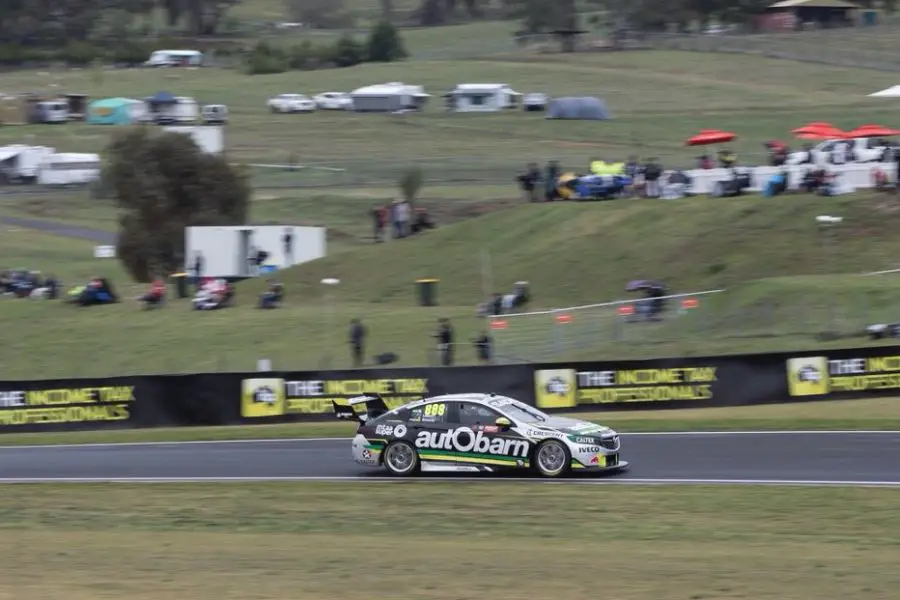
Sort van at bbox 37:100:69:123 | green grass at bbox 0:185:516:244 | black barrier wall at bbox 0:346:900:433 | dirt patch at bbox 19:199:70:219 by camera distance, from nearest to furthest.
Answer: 1. black barrier wall at bbox 0:346:900:433
2. green grass at bbox 0:185:516:244
3. dirt patch at bbox 19:199:70:219
4. van at bbox 37:100:69:123

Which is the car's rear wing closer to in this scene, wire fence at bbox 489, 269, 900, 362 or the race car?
the race car

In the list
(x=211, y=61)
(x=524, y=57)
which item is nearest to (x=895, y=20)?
(x=524, y=57)

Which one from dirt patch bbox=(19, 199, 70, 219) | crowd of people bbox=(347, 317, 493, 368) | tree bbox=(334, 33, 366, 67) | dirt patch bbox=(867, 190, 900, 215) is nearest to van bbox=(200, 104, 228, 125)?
dirt patch bbox=(19, 199, 70, 219)

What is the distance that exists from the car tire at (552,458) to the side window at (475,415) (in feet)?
2.45

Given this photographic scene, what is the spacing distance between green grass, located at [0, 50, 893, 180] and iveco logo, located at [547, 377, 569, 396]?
125 ft

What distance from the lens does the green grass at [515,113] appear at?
75.4 meters

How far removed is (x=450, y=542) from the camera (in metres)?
15.5

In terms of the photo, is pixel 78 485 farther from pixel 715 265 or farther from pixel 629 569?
pixel 715 265

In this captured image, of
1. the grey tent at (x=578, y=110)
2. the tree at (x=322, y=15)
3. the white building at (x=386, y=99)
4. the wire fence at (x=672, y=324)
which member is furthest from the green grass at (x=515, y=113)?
the tree at (x=322, y=15)

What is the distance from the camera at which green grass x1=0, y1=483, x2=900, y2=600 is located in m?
13.0

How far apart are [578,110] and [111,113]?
28.6 meters

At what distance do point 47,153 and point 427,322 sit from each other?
42.3 m

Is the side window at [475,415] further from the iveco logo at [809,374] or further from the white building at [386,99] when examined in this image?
the white building at [386,99]

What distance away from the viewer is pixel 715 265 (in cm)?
3962
